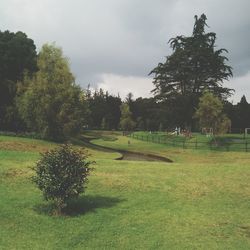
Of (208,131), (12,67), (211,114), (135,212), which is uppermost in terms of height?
(12,67)

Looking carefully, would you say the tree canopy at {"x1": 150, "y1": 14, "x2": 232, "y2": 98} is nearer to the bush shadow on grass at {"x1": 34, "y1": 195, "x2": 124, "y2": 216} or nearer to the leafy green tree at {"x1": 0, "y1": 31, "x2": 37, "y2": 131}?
the leafy green tree at {"x1": 0, "y1": 31, "x2": 37, "y2": 131}

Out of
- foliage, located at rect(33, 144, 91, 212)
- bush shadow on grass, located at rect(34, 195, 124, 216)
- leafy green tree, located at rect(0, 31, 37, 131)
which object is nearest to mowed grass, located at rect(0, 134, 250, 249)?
bush shadow on grass, located at rect(34, 195, 124, 216)

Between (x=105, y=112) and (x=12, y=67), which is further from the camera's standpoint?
(x=105, y=112)

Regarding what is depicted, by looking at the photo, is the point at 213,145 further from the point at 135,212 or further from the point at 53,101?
the point at 135,212

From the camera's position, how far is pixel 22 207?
17484mm

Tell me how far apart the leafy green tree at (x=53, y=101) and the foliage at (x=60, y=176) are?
118 ft

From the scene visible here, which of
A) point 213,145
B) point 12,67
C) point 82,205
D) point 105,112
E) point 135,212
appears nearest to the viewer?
point 135,212

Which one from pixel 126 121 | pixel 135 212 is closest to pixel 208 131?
pixel 126 121

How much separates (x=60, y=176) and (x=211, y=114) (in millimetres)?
56426

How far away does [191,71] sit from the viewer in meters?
83.2

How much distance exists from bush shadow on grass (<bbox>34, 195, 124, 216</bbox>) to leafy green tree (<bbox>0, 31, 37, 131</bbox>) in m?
43.5

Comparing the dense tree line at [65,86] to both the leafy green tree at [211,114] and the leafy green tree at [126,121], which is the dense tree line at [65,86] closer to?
the leafy green tree at [211,114]

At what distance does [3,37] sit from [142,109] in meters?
78.0

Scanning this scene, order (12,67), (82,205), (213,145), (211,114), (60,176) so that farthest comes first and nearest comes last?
1. (211,114)
2. (12,67)
3. (213,145)
4. (82,205)
5. (60,176)
